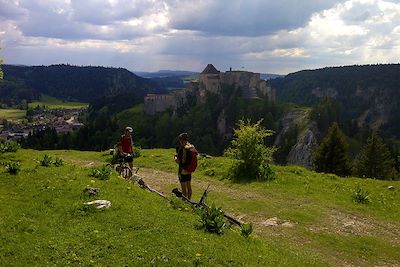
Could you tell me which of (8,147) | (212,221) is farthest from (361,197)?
(8,147)

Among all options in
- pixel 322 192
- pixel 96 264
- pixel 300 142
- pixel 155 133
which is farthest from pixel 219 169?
pixel 155 133

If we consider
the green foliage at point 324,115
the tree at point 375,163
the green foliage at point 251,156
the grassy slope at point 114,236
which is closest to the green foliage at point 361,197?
the green foliage at point 251,156

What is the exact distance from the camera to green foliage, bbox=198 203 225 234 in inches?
630

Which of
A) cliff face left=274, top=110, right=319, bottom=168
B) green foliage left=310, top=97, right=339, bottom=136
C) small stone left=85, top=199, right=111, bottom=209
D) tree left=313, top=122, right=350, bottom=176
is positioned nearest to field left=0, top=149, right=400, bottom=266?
small stone left=85, top=199, right=111, bottom=209

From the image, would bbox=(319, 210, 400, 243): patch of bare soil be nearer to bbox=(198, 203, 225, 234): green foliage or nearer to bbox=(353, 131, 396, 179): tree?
bbox=(198, 203, 225, 234): green foliage

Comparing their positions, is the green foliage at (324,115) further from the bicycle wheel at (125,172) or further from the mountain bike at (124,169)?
the bicycle wheel at (125,172)

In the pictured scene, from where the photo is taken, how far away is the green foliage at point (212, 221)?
15992 mm

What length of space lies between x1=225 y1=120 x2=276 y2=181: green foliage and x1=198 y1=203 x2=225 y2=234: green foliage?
13.6m

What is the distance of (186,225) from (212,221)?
39.1 inches

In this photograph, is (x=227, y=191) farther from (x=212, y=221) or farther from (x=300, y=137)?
(x=300, y=137)

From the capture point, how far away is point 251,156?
30672 mm

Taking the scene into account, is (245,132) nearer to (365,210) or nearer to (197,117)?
(365,210)

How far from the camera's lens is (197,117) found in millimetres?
198250

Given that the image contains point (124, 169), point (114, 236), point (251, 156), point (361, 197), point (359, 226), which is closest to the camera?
point (114, 236)
